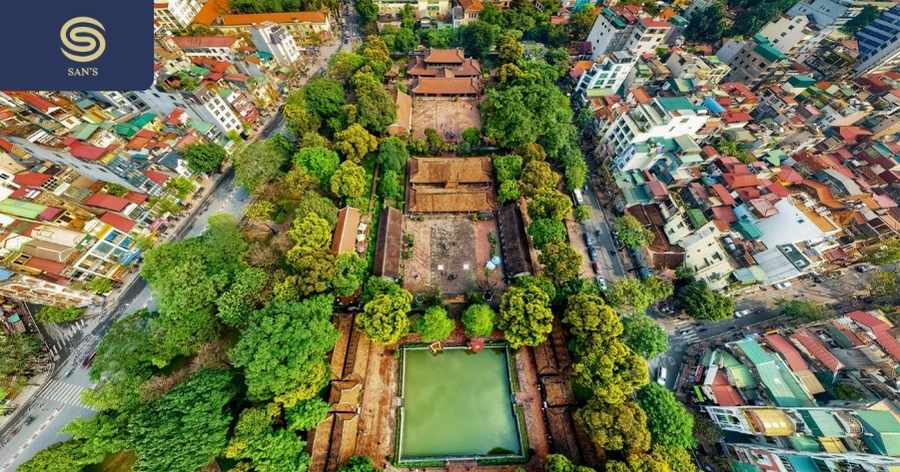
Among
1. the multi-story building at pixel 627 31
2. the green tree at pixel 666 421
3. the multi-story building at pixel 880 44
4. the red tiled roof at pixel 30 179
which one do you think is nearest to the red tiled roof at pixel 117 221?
the red tiled roof at pixel 30 179

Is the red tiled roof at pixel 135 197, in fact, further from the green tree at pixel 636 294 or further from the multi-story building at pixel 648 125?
the multi-story building at pixel 648 125

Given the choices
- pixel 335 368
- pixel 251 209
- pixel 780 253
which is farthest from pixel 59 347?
pixel 780 253

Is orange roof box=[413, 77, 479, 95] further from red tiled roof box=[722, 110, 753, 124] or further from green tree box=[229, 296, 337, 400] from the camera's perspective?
green tree box=[229, 296, 337, 400]

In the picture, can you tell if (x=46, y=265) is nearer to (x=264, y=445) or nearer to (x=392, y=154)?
(x=264, y=445)

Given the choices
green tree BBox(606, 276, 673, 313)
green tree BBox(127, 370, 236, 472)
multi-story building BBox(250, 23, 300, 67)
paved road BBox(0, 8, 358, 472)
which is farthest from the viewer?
multi-story building BBox(250, 23, 300, 67)

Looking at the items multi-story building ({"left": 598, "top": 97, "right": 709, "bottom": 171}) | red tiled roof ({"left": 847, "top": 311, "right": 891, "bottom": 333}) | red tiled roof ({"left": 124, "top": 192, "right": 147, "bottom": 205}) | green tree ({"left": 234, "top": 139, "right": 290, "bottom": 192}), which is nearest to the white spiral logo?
green tree ({"left": 234, "top": 139, "right": 290, "bottom": 192})

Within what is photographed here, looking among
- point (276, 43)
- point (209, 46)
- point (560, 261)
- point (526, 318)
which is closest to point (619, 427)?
point (526, 318)
